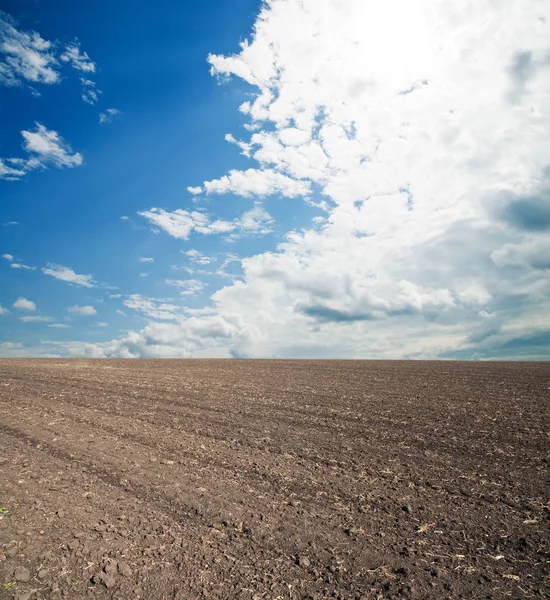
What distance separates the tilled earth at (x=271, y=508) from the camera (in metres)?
4.71

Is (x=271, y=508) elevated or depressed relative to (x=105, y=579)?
elevated

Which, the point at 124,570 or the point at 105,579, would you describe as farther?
the point at 124,570

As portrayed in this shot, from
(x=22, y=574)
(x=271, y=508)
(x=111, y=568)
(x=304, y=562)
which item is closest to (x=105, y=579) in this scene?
(x=111, y=568)

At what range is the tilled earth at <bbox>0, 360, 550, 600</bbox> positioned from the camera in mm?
4707

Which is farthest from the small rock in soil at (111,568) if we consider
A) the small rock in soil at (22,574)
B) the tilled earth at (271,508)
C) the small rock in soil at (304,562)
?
the small rock in soil at (304,562)

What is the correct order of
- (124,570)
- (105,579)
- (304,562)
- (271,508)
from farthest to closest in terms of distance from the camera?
(271,508)
(304,562)
(124,570)
(105,579)

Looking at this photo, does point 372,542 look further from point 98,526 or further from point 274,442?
point 274,442

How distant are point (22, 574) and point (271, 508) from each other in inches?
140

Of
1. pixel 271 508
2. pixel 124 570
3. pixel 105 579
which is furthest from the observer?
pixel 271 508

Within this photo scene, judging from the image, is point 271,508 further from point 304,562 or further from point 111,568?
point 111,568

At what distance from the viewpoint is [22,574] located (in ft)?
15.6

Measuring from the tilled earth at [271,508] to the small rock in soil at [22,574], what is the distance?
21mm

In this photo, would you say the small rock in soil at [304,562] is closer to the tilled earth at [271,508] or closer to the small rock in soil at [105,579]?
the tilled earth at [271,508]

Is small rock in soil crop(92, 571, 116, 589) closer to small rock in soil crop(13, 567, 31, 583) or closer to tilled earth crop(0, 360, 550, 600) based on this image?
tilled earth crop(0, 360, 550, 600)
